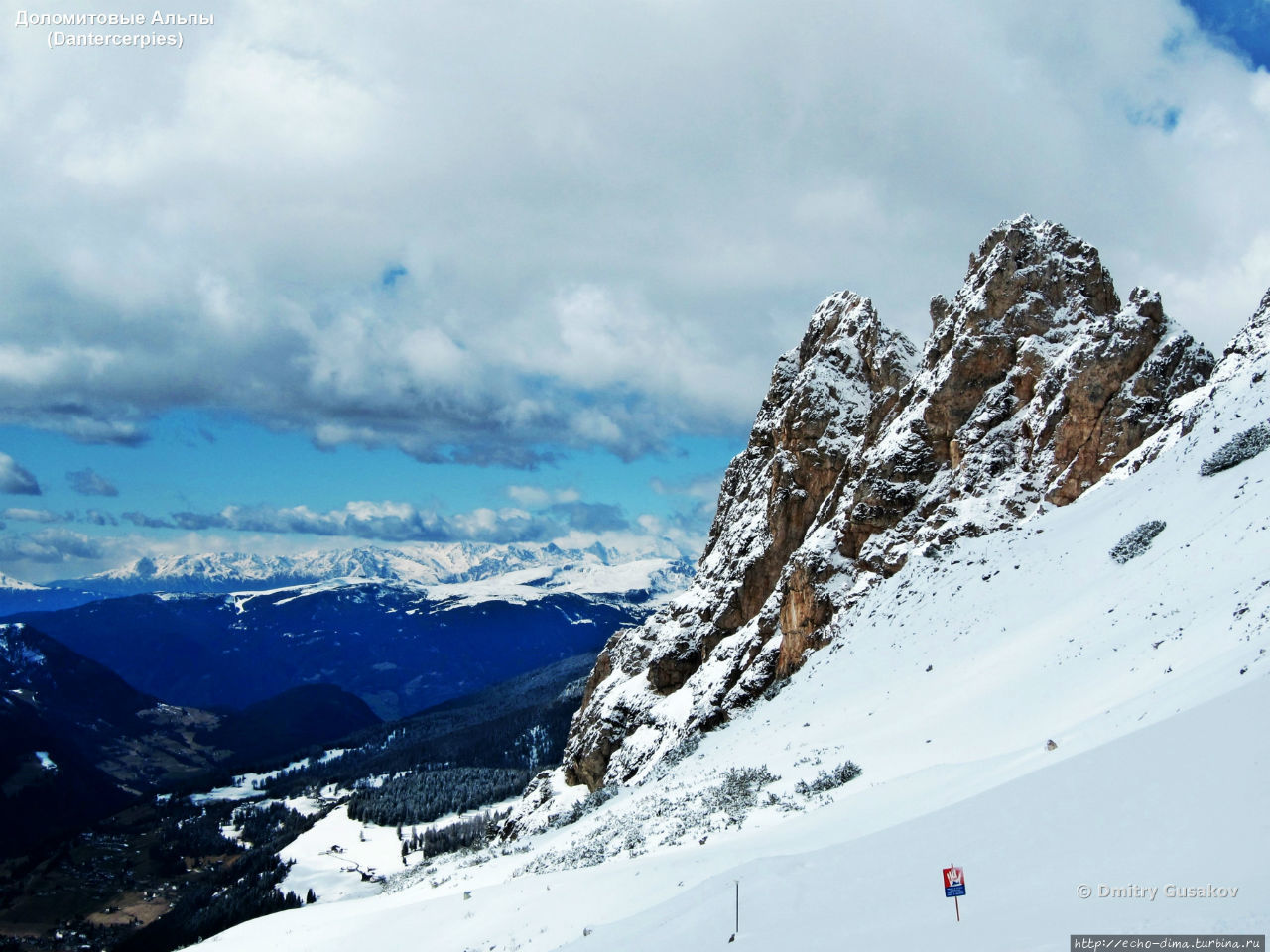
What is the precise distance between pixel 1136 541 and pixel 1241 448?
7.12 meters

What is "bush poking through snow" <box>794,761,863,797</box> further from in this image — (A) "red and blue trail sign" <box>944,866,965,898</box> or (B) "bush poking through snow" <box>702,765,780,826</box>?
(A) "red and blue trail sign" <box>944,866,965,898</box>

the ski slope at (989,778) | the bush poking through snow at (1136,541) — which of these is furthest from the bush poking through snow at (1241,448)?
the bush poking through snow at (1136,541)

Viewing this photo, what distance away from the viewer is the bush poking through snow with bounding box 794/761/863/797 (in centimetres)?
2562

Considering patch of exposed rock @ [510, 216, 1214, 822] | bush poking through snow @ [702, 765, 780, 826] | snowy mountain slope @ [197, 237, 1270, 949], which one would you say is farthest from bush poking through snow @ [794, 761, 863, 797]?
patch of exposed rock @ [510, 216, 1214, 822]

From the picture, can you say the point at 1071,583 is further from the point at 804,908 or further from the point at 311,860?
the point at 311,860

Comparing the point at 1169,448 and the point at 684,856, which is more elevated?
the point at 1169,448

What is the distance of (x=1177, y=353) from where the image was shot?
155 ft

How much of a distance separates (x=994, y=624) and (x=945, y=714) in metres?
9.31

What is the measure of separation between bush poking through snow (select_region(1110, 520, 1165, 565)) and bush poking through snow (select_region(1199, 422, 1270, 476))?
14.7 feet

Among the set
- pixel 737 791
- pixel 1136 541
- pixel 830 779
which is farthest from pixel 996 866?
pixel 1136 541

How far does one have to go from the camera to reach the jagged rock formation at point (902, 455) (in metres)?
47.1

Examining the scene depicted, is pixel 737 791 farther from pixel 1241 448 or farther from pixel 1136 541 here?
pixel 1241 448

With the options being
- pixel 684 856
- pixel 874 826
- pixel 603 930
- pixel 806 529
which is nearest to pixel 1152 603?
pixel 874 826

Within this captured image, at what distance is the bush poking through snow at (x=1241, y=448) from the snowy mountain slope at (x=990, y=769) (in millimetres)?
151
